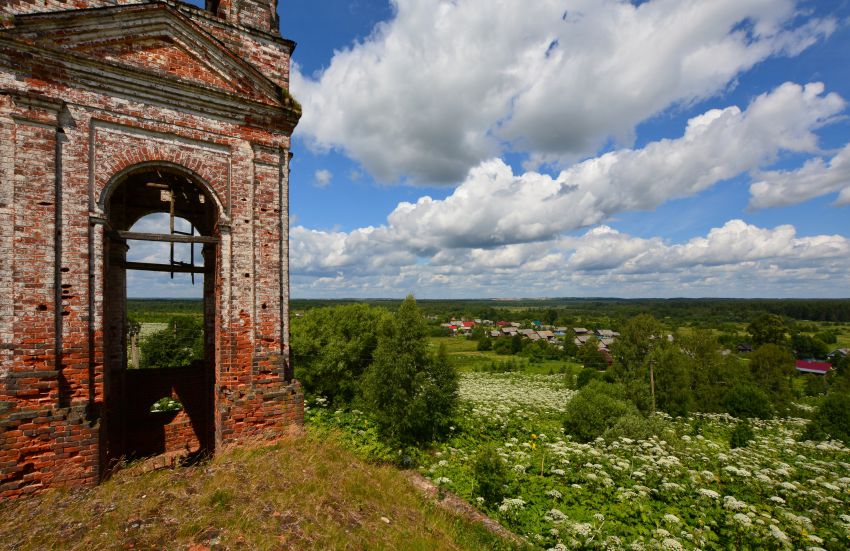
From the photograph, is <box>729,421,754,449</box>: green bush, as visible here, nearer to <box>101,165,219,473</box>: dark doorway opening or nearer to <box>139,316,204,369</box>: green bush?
<box>101,165,219,473</box>: dark doorway opening

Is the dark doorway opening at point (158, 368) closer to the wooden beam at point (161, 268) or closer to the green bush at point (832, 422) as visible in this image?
the wooden beam at point (161, 268)

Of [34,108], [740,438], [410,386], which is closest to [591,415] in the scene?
[740,438]

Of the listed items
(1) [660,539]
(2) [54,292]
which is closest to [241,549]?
(2) [54,292]

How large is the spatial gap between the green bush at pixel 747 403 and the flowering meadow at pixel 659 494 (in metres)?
10.1

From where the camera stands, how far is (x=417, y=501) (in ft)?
20.6

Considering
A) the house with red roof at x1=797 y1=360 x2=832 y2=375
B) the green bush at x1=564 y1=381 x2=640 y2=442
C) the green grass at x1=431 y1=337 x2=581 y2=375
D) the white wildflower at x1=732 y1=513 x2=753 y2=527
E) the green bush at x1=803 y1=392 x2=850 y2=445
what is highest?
the white wildflower at x1=732 y1=513 x2=753 y2=527

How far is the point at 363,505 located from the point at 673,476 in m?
6.89

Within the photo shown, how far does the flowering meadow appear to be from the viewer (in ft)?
20.0

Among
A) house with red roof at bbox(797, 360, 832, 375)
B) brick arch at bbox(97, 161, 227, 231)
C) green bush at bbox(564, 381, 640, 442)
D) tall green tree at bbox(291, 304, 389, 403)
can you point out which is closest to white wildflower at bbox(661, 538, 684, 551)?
→ brick arch at bbox(97, 161, 227, 231)

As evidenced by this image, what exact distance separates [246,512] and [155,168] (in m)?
5.31

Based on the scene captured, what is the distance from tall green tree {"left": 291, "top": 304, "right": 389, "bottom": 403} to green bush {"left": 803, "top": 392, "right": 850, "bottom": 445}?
19453 millimetres

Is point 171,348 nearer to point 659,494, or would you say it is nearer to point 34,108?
point 34,108

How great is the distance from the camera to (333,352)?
65.1 ft

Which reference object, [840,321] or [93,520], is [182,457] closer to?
[93,520]
